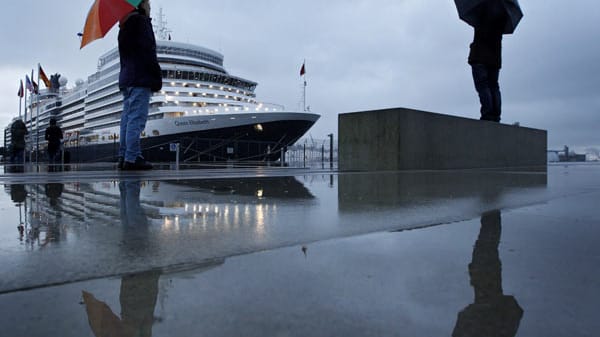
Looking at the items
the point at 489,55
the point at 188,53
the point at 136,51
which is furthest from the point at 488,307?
the point at 188,53

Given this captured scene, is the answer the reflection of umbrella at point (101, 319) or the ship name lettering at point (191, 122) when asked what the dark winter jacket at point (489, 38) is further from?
the ship name lettering at point (191, 122)

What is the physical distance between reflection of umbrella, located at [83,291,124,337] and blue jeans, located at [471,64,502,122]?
11.2 meters

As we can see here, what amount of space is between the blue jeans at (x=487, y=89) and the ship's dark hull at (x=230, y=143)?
12.2 meters

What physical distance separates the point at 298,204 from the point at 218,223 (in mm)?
771

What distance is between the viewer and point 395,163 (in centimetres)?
744

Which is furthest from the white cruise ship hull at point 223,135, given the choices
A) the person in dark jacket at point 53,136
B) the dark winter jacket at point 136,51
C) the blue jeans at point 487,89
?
the dark winter jacket at point 136,51

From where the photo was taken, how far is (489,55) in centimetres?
975

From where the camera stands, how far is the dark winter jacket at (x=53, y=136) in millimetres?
12000

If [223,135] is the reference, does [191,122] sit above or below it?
above

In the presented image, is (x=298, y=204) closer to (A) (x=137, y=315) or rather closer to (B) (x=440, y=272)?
(B) (x=440, y=272)

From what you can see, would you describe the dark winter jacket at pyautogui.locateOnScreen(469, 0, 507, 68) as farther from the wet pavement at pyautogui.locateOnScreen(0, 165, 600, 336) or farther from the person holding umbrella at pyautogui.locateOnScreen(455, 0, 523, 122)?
the wet pavement at pyautogui.locateOnScreen(0, 165, 600, 336)

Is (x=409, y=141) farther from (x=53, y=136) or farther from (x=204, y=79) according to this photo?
(x=204, y=79)

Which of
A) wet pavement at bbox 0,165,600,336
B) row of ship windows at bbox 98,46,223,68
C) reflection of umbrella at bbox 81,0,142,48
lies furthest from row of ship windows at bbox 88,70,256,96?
wet pavement at bbox 0,165,600,336

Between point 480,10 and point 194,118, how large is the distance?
649 inches
